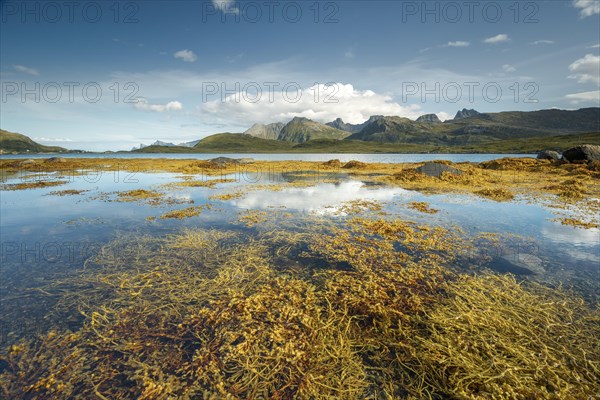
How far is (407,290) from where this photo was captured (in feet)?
22.3

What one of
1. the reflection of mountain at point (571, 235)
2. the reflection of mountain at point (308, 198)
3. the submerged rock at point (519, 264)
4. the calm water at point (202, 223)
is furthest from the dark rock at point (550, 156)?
the submerged rock at point (519, 264)

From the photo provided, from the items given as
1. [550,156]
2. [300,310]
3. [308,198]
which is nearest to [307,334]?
[300,310]

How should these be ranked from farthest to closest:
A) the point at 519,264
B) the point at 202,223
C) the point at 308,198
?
the point at 308,198, the point at 202,223, the point at 519,264

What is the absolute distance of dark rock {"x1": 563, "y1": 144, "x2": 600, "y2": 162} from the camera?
130 feet

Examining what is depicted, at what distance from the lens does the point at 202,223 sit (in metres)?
12.8

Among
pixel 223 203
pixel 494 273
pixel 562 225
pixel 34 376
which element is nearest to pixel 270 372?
pixel 34 376

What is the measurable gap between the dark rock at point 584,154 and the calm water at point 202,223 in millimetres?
38082

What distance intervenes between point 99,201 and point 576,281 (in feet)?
82.3

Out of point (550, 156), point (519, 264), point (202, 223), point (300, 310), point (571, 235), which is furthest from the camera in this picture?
point (550, 156)

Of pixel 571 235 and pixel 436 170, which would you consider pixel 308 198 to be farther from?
pixel 436 170

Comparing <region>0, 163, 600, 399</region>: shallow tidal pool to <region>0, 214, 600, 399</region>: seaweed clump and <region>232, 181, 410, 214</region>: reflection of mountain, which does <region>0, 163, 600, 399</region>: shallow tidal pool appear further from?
<region>232, 181, 410, 214</region>: reflection of mountain

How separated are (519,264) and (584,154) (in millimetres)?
51237

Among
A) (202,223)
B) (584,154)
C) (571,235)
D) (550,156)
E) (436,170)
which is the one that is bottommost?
(571,235)

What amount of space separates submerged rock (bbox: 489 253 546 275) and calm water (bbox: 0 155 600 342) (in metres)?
0.10
